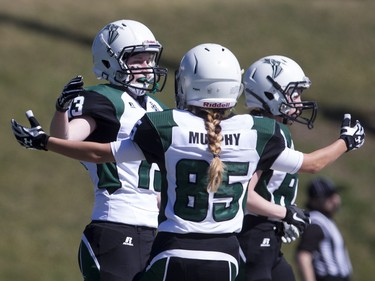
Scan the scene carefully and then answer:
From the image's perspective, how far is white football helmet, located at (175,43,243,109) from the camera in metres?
5.95

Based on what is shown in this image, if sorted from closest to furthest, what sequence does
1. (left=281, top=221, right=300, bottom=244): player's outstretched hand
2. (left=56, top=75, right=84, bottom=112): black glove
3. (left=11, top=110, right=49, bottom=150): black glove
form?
(left=11, top=110, right=49, bottom=150): black glove
(left=56, top=75, right=84, bottom=112): black glove
(left=281, top=221, right=300, bottom=244): player's outstretched hand

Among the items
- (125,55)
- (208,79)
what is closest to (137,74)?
(125,55)

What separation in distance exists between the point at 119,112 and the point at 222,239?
46.2 inches

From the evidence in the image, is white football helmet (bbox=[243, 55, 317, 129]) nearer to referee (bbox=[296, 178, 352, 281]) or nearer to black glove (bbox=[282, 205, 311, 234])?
black glove (bbox=[282, 205, 311, 234])

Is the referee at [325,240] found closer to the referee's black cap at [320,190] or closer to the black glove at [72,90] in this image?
the referee's black cap at [320,190]

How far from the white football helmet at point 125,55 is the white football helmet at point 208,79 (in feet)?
2.34

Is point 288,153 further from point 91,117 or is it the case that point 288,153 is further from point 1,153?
point 1,153

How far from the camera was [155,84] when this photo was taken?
22.2 feet

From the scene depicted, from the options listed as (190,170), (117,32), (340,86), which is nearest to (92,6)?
(340,86)

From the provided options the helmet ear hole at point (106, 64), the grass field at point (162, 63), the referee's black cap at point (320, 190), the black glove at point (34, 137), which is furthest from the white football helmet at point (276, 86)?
the grass field at point (162, 63)

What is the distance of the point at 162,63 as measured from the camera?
1886 centimetres

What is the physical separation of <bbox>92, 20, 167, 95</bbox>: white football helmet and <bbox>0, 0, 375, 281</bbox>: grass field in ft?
20.4

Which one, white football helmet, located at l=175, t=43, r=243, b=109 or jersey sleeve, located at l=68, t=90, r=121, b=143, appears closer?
white football helmet, located at l=175, t=43, r=243, b=109

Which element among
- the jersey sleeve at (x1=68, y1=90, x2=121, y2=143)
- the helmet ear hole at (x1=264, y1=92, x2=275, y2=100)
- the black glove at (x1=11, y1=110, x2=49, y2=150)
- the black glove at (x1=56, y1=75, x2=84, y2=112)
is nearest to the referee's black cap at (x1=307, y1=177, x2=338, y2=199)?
the helmet ear hole at (x1=264, y1=92, x2=275, y2=100)
